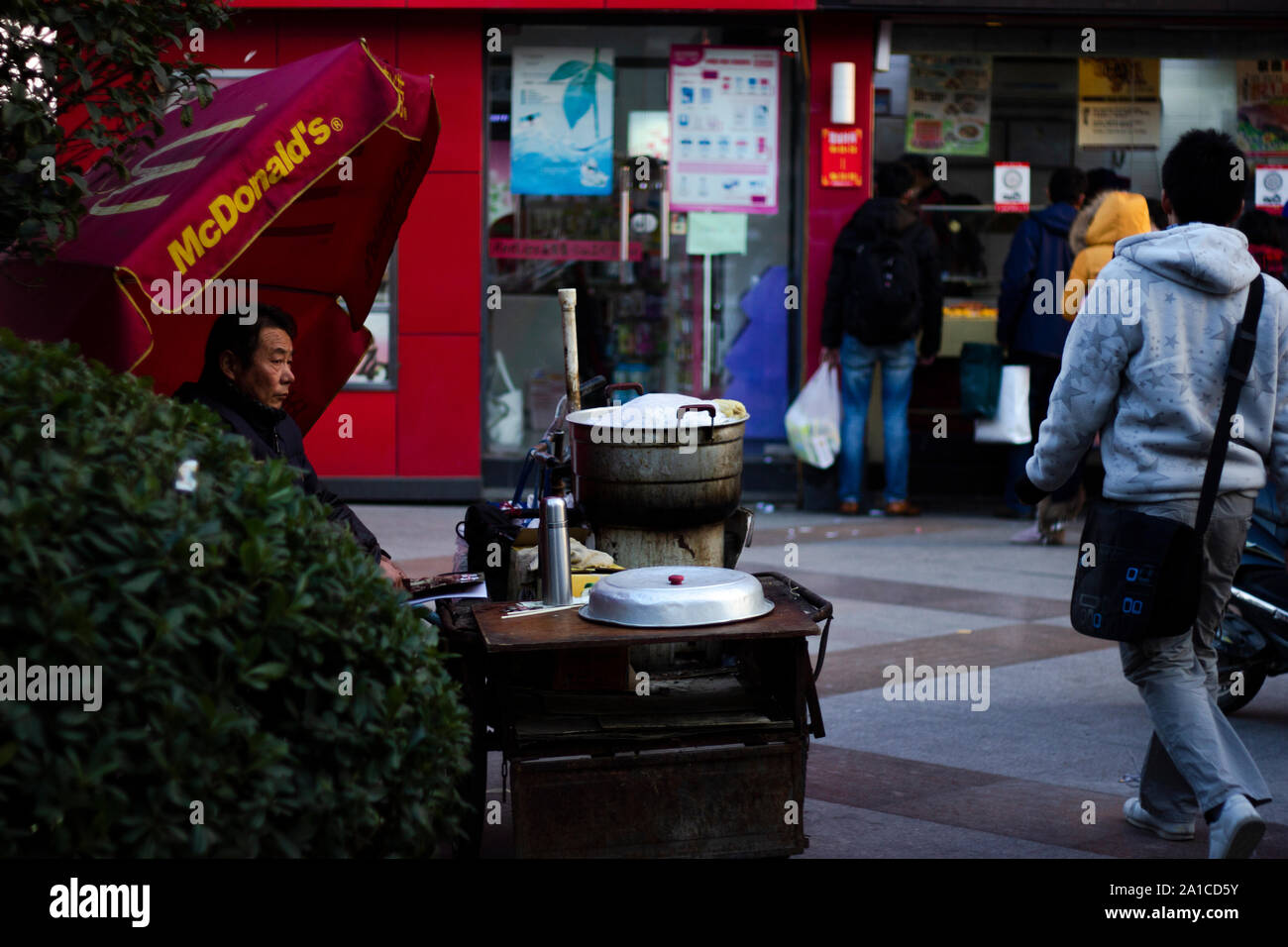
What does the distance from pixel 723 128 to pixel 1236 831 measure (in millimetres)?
8794

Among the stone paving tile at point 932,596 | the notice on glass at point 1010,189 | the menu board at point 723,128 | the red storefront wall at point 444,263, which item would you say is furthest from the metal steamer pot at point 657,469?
the notice on glass at point 1010,189

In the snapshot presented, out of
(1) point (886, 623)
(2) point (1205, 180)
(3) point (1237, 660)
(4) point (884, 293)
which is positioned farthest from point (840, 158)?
(2) point (1205, 180)

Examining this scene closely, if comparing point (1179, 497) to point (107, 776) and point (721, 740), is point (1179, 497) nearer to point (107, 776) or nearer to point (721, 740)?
point (721, 740)

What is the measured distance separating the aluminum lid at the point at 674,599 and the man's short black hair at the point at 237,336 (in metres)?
1.59

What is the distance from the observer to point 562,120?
12.1 meters

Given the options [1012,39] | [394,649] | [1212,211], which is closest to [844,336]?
[1012,39]

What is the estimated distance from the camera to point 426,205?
11891 millimetres

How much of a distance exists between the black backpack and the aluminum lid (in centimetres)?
729

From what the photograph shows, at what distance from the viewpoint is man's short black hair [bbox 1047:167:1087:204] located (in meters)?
10.6

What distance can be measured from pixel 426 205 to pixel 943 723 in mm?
7070

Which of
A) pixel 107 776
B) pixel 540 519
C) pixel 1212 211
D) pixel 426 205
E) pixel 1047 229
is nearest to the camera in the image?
pixel 107 776

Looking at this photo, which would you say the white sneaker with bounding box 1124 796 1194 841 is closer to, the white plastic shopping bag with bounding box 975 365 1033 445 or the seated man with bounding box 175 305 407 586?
the seated man with bounding box 175 305 407 586
